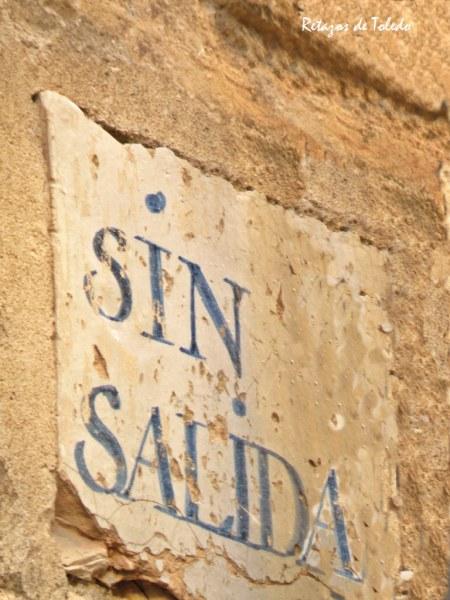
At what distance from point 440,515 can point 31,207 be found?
75cm

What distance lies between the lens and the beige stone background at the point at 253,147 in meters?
1.70

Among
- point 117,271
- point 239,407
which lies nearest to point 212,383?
point 239,407

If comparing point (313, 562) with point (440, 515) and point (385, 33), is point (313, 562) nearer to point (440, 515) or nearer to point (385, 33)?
point (440, 515)

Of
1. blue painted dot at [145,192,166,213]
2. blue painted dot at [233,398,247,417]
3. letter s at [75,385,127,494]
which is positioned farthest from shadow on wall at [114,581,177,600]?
blue painted dot at [145,192,166,213]

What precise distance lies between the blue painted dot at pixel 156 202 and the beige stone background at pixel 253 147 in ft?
0.24

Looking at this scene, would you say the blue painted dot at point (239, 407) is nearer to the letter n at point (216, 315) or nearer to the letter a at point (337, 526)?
the letter n at point (216, 315)

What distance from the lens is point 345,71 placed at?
7.39 feet

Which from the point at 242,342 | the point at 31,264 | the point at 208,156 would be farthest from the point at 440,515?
the point at 31,264

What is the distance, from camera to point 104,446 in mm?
1746

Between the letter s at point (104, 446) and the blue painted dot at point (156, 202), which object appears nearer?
the letter s at point (104, 446)

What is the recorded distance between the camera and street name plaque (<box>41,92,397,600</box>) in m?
1.76

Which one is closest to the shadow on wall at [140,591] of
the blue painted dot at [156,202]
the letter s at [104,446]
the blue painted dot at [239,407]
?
the letter s at [104,446]

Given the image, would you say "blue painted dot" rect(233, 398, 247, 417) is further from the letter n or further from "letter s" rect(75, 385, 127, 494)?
"letter s" rect(75, 385, 127, 494)

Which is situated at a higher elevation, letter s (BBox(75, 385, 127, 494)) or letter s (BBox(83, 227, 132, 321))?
letter s (BBox(83, 227, 132, 321))
